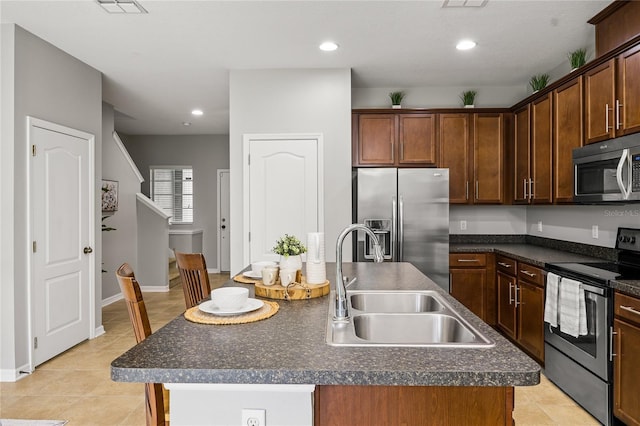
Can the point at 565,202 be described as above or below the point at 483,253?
above

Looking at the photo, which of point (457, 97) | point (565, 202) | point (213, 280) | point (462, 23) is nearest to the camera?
point (462, 23)

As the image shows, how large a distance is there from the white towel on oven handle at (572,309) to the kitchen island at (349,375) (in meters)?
1.75

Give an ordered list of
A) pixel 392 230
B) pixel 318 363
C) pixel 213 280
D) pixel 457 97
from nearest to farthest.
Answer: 1. pixel 318 363
2. pixel 392 230
3. pixel 457 97
4. pixel 213 280

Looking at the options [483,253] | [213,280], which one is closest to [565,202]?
[483,253]

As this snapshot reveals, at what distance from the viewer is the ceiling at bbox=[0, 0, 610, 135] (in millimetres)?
3006

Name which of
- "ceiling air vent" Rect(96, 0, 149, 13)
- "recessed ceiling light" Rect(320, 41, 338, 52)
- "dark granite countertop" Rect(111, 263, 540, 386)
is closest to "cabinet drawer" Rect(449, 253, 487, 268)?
"recessed ceiling light" Rect(320, 41, 338, 52)

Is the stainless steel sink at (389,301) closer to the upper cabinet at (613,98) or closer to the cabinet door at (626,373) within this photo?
the cabinet door at (626,373)

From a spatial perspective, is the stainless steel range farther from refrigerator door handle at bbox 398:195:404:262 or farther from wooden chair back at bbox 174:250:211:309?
wooden chair back at bbox 174:250:211:309

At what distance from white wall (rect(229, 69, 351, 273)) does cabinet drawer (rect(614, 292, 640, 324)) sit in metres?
2.42

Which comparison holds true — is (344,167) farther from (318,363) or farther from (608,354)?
(318,363)

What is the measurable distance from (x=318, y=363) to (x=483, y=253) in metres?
3.62

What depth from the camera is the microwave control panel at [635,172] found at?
102 inches

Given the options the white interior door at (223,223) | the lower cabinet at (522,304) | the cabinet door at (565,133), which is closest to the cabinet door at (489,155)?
the lower cabinet at (522,304)

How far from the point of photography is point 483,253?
4.34 meters
